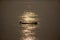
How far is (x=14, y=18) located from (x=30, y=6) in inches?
9.3

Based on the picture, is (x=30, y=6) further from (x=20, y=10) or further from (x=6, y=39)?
(x=6, y=39)

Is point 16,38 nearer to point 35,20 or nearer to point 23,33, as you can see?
point 23,33

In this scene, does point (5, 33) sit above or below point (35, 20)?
below

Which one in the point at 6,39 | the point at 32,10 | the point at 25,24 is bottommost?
the point at 6,39

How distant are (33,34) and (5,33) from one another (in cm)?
32

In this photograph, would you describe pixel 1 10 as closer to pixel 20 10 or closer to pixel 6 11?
pixel 6 11

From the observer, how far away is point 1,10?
1484 millimetres

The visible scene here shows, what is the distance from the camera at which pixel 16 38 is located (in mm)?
1426

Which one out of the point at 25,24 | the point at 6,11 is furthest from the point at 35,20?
the point at 6,11

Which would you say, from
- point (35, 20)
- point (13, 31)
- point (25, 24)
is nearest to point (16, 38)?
point (13, 31)

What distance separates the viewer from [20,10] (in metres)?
1.49

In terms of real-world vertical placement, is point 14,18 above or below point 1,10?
below

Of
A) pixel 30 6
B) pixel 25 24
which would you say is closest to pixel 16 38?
pixel 25 24

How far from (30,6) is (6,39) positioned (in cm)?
47
